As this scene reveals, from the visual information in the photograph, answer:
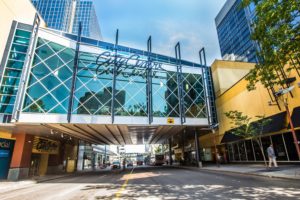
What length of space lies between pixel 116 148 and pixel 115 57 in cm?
10865

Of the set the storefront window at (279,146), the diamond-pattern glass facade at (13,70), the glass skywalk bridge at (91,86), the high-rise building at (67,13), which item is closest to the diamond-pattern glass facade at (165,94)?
the glass skywalk bridge at (91,86)

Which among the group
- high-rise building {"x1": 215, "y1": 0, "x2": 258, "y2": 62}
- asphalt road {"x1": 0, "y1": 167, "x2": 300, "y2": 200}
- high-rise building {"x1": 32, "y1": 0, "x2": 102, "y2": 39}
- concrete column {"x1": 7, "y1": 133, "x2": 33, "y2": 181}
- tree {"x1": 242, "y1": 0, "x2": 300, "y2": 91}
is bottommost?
asphalt road {"x1": 0, "y1": 167, "x2": 300, "y2": 200}

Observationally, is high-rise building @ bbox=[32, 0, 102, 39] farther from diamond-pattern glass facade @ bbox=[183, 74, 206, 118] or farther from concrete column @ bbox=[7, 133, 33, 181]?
concrete column @ bbox=[7, 133, 33, 181]

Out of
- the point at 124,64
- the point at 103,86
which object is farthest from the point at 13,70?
the point at 124,64

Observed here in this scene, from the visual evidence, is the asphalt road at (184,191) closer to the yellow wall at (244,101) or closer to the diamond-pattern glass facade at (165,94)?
the yellow wall at (244,101)

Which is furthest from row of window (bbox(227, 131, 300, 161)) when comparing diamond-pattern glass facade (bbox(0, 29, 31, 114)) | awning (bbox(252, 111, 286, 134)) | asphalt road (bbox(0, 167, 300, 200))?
diamond-pattern glass facade (bbox(0, 29, 31, 114))

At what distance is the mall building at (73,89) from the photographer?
1903cm

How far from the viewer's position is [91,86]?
22.6 m

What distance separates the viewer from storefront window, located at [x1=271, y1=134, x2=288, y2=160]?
1652 centimetres

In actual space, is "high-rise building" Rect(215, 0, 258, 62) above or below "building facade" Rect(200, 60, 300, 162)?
above

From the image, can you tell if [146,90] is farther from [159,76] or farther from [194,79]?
[194,79]

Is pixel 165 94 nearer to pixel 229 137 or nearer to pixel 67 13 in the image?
pixel 229 137

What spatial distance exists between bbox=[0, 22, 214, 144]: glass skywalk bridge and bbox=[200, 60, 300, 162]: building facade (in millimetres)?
2407

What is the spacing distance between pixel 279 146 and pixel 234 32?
78349mm
